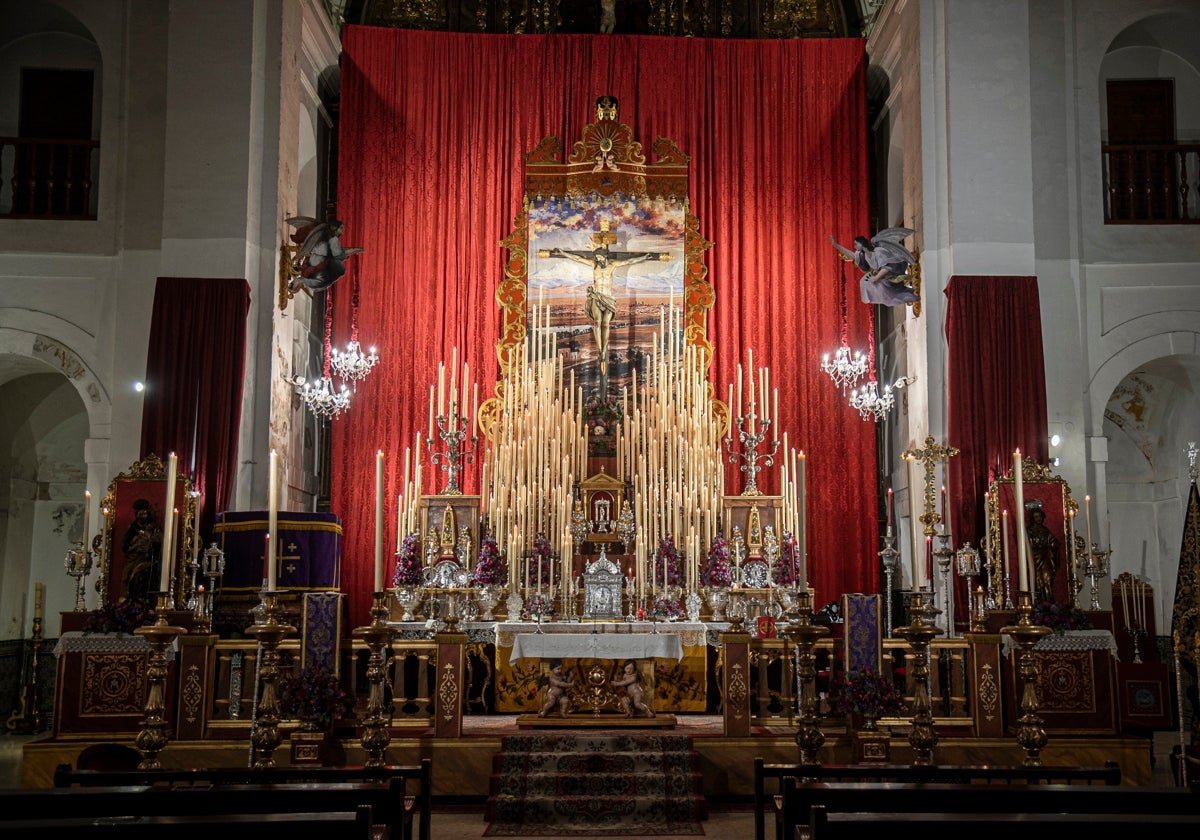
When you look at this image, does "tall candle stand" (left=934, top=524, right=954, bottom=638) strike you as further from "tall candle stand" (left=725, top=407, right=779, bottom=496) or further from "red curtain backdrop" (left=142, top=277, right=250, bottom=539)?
"red curtain backdrop" (left=142, top=277, right=250, bottom=539)

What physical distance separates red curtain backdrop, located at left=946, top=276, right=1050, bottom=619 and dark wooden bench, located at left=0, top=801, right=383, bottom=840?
367 inches

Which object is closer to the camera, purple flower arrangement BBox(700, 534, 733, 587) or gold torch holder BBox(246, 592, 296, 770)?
gold torch holder BBox(246, 592, 296, 770)

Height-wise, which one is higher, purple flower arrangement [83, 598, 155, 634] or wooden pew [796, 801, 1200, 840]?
purple flower arrangement [83, 598, 155, 634]

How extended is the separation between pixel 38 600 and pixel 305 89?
23.1 ft

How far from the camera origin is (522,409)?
47.2 feet

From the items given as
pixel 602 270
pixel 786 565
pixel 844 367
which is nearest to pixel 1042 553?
pixel 786 565

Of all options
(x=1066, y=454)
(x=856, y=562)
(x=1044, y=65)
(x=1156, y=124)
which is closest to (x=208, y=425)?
(x=856, y=562)

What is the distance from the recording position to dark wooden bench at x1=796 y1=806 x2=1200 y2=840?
4594 millimetres

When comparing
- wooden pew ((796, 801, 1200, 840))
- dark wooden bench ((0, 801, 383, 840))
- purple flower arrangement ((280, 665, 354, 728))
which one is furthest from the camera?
purple flower arrangement ((280, 665, 354, 728))

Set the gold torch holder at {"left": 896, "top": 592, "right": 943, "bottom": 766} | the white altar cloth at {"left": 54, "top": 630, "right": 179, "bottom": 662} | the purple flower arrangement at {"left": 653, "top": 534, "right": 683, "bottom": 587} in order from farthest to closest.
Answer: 1. the purple flower arrangement at {"left": 653, "top": 534, "right": 683, "bottom": 587}
2. the white altar cloth at {"left": 54, "top": 630, "right": 179, "bottom": 662}
3. the gold torch holder at {"left": 896, "top": 592, "right": 943, "bottom": 766}

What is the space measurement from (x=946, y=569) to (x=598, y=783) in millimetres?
3188

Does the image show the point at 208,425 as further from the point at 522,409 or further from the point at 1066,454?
the point at 1066,454

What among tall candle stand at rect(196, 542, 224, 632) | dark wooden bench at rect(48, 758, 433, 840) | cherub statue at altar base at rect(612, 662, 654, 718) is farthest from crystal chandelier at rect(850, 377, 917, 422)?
dark wooden bench at rect(48, 758, 433, 840)

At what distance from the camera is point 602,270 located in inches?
635
